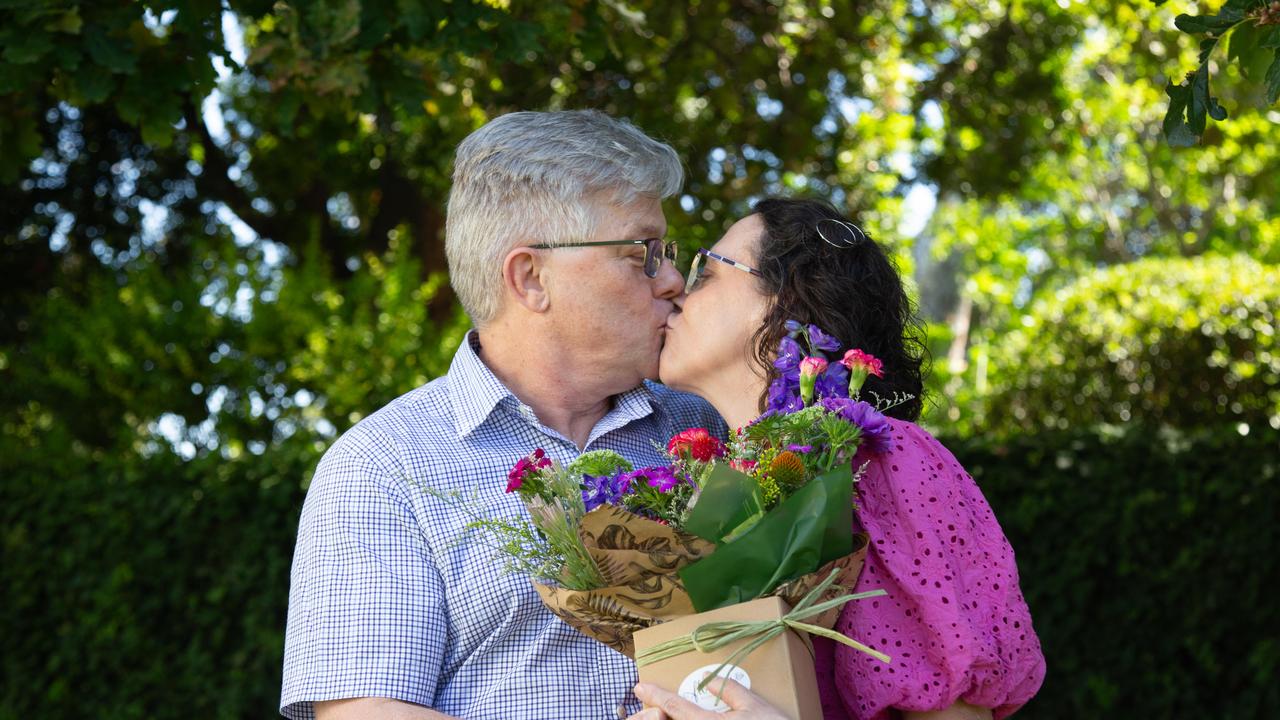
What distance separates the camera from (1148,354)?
Result: 7.95 meters

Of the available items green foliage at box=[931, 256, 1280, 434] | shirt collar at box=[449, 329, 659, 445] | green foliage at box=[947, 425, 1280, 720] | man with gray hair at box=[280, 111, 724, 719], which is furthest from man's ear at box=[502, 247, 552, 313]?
green foliage at box=[931, 256, 1280, 434]

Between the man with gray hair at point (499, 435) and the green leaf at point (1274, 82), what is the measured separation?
128 centimetres

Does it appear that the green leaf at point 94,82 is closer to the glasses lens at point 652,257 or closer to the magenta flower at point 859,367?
the glasses lens at point 652,257

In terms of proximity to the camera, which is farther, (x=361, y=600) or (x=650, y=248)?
(x=650, y=248)

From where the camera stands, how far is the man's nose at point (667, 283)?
292 cm

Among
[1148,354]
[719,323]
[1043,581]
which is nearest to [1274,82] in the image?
[719,323]

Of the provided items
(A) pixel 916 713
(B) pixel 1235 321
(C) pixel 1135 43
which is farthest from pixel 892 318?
(C) pixel 1135 43

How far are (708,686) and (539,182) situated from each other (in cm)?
127

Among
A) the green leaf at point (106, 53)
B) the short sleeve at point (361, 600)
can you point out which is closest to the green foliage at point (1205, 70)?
the short sleeve at point (361, 600)

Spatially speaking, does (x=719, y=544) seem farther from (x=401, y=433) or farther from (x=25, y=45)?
(x=25, y=45)

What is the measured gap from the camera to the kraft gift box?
205cm

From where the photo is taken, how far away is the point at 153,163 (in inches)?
356

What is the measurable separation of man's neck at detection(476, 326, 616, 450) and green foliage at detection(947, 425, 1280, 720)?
11.2ft

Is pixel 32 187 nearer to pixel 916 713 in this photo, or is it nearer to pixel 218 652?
pixel 218 652
